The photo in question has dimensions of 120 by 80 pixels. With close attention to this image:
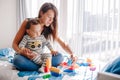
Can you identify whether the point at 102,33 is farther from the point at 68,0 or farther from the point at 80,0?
the point at 68,0

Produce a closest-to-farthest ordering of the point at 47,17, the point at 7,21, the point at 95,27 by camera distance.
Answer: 1. the point at 47,17
2. the point at 95,27
3. the point at 7,21

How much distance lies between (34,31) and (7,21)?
3.95 feet

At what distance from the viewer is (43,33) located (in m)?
2.02

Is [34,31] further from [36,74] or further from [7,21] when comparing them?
[7,21]

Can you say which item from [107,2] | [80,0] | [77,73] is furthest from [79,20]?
[77,73]

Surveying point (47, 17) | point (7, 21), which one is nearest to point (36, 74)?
point (47, 17)

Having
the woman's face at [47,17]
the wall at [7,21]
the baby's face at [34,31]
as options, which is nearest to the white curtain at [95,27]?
the woman's face at [47,17]

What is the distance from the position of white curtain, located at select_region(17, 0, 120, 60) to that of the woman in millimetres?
467

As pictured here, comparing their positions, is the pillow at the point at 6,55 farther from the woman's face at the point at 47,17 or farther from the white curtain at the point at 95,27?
the white curtain at the point at 95,27

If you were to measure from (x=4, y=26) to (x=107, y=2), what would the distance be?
148 cm

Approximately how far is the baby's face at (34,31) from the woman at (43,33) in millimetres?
78

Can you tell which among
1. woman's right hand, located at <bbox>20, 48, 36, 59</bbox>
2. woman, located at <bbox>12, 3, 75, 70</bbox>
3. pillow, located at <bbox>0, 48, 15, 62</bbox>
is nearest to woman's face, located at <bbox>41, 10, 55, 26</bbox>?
woman, located at <bbox>12, 3, 75, 70</bbox>

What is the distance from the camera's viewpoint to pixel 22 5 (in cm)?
297

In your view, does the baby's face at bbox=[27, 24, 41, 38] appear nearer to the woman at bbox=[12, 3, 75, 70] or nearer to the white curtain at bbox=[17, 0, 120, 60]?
the woman at bbox=[12, 3, 75, 70]
